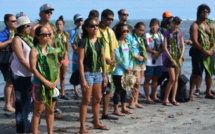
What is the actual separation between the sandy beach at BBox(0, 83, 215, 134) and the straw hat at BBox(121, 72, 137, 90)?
0.61m

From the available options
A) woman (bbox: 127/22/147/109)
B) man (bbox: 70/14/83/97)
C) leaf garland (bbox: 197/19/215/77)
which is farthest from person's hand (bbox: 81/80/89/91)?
leaf garland (bbox: 197/19/215/77)

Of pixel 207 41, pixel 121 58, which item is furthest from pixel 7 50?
pixel 207 41

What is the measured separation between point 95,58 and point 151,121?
1866 mm

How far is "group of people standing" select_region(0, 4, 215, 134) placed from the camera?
621 centimetres

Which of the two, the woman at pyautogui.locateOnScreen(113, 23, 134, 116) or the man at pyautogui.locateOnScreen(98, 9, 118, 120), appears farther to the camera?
the woman at pyautogui.locateOnScreen(113, 23, 134, 116)

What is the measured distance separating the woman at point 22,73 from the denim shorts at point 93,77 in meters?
0.92

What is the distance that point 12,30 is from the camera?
873 cm

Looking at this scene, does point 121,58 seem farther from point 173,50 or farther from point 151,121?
point 173,50

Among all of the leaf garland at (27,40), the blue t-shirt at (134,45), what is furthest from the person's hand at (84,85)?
the blue t-shirt at (134,45)

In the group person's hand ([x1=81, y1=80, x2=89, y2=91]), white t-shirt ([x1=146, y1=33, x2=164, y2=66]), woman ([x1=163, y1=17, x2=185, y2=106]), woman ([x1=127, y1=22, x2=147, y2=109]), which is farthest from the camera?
white t-shirt ([x1=146, y1=33, x2=164, y2=66])

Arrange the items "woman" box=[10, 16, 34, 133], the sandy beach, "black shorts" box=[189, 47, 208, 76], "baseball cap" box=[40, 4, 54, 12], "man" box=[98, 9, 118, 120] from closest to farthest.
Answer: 1. "woman" box=[10, 16, 34, 133]
2. the sandy beach
3. "baseball cap" box=[40, 4, 54, 12]
4. "man" box=[98, 9, 118, 120]
5. "black shorts" box=[189, 47, 208, 76]

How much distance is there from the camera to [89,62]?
689cm

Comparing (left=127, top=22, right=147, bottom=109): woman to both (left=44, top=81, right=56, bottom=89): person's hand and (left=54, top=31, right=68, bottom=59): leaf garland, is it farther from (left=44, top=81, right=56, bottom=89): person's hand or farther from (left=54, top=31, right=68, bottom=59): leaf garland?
(left=44, top=81, right=56, bottom=89): person's hand

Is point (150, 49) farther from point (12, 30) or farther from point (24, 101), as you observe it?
point (24, 101)
